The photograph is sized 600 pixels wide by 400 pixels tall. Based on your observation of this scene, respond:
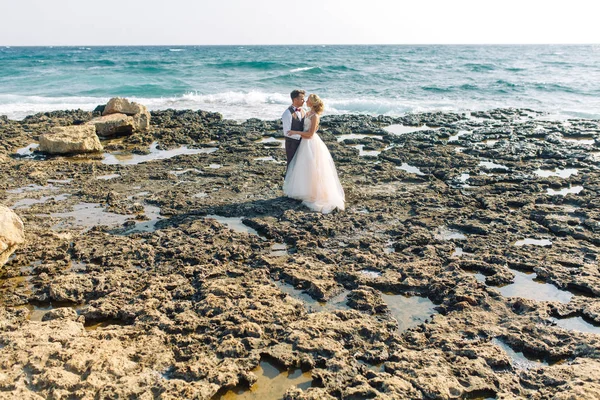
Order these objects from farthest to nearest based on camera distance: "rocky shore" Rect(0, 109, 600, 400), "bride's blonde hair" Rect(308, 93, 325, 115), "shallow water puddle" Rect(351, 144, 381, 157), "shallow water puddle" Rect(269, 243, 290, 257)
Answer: "shallow water puddle" Rect(351, 144, 381, 157) → "bride's blonde hair" Rect(308, 93, 325, 115) → "shallow water puddle" Rect(269, 243, 290, 257) → "rocky shore" Rect(0, 109, 600, 400)

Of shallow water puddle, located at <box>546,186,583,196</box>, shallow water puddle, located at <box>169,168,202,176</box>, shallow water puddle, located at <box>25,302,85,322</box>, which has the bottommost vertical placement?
shallow water puddle, located at <box>25,302,85,322</box>

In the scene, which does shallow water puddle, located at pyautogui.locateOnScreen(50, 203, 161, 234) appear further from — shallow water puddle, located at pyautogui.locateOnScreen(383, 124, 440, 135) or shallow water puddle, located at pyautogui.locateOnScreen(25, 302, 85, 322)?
shallow water puddle, located at pyautogui.locateOnScreen(383, 124, 440, 135)

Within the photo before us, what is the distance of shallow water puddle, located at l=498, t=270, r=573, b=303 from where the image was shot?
19.4 feet

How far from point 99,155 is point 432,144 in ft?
33.3

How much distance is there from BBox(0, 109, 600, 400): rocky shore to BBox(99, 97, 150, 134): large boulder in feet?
15.1

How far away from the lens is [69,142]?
1302cm

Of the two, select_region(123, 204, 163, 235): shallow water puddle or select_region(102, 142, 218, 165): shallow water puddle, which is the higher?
select_region(102, 142, 218, 165): shallow water puddle

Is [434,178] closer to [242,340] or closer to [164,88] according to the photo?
[242,340]

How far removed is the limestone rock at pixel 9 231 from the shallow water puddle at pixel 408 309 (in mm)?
5116

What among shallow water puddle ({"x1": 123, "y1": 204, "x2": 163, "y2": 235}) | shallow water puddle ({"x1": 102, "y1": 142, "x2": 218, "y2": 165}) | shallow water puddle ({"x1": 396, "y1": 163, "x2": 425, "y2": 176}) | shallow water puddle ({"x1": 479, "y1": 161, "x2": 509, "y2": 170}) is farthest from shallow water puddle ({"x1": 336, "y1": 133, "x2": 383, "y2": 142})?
shallow water puddle ({"x1": 123, "y1": 204, "x2": 163, "y2": 235})

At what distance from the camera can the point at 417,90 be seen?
3075 cm

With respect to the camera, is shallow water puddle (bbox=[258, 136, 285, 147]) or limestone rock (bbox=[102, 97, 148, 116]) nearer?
shallow water puddle (bbox=[258, 136, 285, 147])

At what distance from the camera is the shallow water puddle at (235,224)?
7.90 metres

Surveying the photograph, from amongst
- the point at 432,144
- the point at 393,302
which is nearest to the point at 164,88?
the point at 432,144
